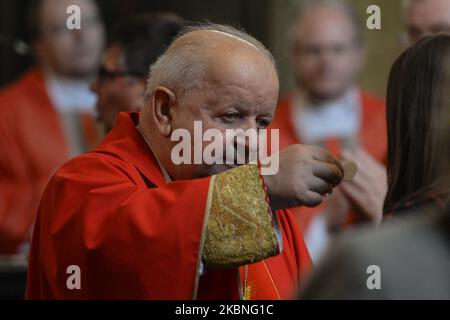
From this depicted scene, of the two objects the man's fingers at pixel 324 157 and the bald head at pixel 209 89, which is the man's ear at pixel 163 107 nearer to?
the bald head at pixel 209 89

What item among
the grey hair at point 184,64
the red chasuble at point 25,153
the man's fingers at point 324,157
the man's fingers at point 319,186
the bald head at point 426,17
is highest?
the bald head at point 426,17

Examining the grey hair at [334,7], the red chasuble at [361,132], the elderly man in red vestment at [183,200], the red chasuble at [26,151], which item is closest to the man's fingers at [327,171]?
the elderly man in red vestment at [183,200]

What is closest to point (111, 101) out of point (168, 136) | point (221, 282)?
point (168, 136)

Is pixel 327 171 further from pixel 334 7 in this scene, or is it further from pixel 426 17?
pixel 334 7

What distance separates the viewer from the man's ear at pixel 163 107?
2.99 m

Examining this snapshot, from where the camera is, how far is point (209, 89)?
2.94 metres

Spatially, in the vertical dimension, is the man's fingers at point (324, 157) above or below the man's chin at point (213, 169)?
above

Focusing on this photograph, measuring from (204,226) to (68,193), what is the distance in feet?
1.29

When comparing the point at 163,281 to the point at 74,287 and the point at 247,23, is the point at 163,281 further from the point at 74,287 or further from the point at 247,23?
the point at 247,23

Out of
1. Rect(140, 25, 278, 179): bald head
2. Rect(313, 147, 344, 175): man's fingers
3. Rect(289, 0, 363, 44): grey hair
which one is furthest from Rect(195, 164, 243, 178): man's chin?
Rect(289, 0, 363, 44): grey hair

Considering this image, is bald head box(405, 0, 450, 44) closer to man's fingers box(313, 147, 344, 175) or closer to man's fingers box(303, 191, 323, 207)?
man's fingers box(313, 147, 344, 175)

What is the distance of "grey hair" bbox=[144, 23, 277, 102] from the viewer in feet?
9.74

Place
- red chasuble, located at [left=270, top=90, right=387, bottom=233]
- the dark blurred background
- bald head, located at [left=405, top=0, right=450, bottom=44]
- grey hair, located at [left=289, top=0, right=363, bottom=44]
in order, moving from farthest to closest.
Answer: the dark blurred background < grey hair, located at [left=289, top=0, right=363, bottom=44] < red chasuble, located at [left=270, top=90, right=387, bottom=233] < bald head, located at [left=405, top=0, right=450, bottom=44]

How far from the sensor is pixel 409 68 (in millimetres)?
3207
